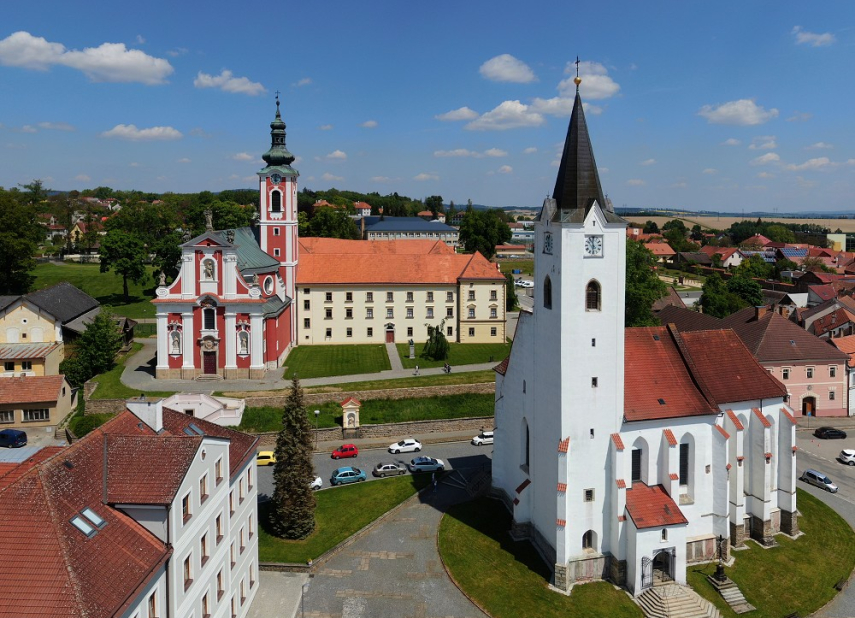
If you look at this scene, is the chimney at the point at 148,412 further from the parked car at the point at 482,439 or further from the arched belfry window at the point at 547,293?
the parked car at the point at 482,439

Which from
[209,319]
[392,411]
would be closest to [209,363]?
[209,319]

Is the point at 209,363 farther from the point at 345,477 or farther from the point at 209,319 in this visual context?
the point at 345,477

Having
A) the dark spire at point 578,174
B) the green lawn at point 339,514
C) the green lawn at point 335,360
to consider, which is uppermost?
the dark spire at point 578,174

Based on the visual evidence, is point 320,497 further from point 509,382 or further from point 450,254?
point 450,254

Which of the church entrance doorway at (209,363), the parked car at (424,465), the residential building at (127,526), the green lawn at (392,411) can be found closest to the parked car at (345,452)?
the green lawn at (392,411)

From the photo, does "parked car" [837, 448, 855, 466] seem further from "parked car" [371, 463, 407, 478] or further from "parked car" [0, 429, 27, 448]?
"parked car" [0, 429, 27, 448]
